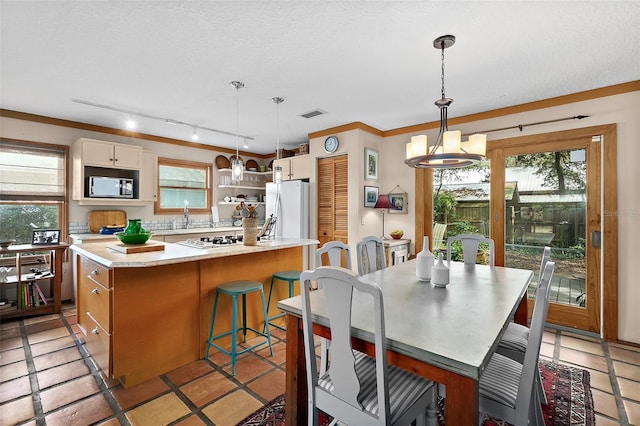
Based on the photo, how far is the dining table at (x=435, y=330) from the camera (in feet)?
3.50

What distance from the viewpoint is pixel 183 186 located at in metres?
5.39

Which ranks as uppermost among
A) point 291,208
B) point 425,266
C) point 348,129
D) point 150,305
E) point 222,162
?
point 348,129

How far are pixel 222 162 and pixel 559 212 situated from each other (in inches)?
204

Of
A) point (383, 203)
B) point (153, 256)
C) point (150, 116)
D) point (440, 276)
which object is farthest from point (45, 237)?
point (440, 276)

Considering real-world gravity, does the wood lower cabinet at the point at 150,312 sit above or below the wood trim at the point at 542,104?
below

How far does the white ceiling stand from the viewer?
187 cm

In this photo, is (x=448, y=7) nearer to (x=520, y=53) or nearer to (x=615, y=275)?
(x=520, y=53)

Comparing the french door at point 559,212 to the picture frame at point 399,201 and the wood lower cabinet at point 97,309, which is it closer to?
the picture frame at point 399,201

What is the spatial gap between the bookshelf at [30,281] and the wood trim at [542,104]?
4.91 m

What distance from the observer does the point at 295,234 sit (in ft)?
15.6

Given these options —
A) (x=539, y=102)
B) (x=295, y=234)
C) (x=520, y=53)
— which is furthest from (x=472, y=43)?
(x=295, y=234)

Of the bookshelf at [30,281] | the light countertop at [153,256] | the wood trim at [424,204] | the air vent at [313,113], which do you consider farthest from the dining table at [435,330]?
the bookshelf at [30,281]

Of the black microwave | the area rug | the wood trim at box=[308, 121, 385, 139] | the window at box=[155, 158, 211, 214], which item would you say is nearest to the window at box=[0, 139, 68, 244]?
the black microwave

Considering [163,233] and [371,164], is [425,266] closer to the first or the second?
A: [371,164]
